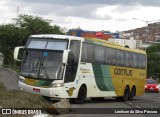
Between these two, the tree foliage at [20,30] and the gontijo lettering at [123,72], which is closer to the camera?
the gontijo lettering at [123,72]

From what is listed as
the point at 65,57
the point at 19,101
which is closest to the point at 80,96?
the point at 65,57

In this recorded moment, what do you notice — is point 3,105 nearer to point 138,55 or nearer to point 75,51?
point 75,51

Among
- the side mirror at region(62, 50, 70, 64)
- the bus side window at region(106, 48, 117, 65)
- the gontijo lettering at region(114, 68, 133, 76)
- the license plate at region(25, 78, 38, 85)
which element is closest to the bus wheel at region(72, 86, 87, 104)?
the license plate at region(25, 78, 38, 85)

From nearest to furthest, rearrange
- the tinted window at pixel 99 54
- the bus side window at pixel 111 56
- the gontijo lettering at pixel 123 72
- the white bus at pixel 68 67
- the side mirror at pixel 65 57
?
the side mirror at pixel 65 57 → the white bus at pixel 68 67 → the tinted window at pixel 99 54 → the bus side window at pixel 111 56 → the gontijo lettering at pixel 123 72

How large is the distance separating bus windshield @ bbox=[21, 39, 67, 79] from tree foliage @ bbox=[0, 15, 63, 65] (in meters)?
40.8

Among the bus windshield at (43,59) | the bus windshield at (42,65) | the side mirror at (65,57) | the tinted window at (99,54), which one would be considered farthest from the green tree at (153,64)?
the side mirror at (65,57)

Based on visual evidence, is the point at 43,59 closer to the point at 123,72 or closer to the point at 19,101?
the point at 19,101

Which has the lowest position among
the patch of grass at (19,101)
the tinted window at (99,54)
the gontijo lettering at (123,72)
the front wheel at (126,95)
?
the front wheel at (126,95)

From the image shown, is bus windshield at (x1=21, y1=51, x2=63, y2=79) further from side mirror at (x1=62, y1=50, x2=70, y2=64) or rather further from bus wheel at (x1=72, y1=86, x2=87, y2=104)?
bus wheel at (x1=72, y1=86, x2=87, y2=104)

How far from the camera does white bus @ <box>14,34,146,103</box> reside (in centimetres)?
2039

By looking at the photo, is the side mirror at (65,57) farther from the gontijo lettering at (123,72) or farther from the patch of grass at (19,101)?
the gontijo lettering at (123,72)

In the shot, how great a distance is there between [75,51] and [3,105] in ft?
25.4

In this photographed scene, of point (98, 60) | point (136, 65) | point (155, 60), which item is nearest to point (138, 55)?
point (136, 65)

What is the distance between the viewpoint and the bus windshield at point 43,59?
67.0ft
